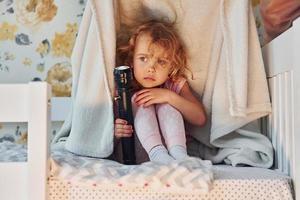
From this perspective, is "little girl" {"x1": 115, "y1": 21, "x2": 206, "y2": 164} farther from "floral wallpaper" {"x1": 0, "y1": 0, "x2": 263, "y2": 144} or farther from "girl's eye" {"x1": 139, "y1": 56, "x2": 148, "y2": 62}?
"floral wallpaper" {"x1": 0, "y1": 0, "x2": 263, "y2": 144}

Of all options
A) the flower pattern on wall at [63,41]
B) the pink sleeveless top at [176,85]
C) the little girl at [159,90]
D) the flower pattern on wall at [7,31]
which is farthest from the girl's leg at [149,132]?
the flower pattern on wall at [7,31]

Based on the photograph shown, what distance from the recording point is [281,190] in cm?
91

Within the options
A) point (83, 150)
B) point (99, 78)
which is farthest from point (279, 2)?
point (83, 150)

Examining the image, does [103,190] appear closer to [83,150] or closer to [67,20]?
[83,150]

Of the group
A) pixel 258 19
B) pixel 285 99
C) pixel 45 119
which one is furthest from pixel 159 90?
pixel 258 19

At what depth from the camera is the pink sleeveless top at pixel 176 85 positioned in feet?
4.26

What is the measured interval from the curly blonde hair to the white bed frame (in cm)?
25

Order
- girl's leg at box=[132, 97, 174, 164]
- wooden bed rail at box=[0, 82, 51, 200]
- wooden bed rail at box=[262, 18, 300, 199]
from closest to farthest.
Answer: wooden bed rail at box=[0, 82, 51, 200] < wooden bed rail at box=[262, 18, 300, 199] < girl's leg at box=[132, 97, 174, 164]

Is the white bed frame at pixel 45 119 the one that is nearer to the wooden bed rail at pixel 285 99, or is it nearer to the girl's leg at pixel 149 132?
the wooden bed rail at pixel 285 99

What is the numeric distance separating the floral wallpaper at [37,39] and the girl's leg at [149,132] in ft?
2.01

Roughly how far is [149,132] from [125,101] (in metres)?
0.10

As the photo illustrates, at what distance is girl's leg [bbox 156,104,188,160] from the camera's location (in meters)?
1.12

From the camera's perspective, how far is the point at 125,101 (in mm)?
1178

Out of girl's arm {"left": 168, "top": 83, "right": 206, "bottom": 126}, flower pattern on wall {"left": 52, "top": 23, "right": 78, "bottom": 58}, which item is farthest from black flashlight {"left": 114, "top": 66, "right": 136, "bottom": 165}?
flower pattern on wall {"left": 52, "top": 23, "right": 78, "bottom": 58}
